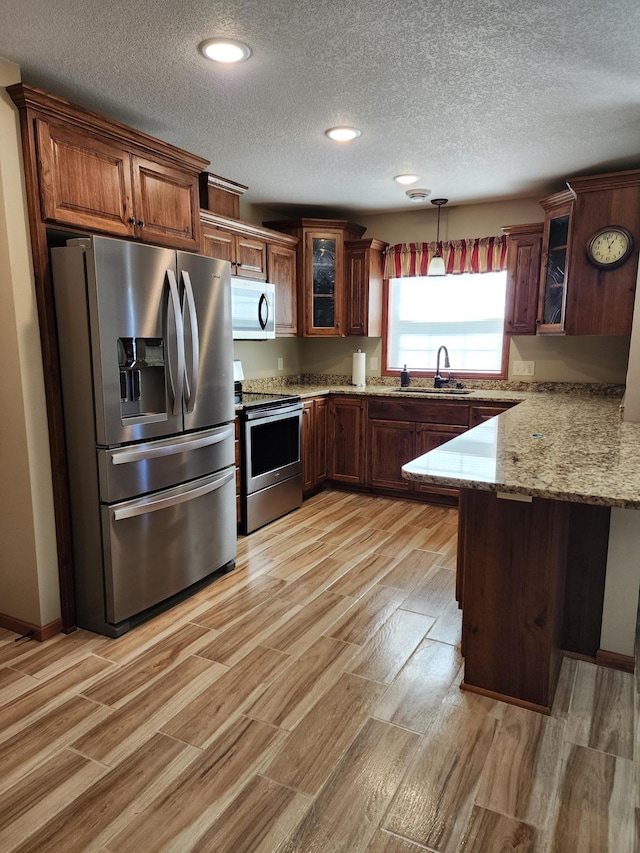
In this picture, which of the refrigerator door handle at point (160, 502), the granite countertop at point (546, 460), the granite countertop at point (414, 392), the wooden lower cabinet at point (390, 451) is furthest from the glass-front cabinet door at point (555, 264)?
the refrigerator door handle at point (160, 502)

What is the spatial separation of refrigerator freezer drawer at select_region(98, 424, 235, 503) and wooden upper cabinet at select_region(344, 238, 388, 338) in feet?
7.13

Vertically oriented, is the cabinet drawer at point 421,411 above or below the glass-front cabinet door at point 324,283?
below

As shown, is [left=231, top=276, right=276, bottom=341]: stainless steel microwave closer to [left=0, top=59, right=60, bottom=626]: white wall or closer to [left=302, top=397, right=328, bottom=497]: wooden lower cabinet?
[left=302, top=397, right=328, bottom=497]: wooden lower cabinet

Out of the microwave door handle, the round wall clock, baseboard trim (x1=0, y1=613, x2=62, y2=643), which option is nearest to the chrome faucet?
the round wall clock

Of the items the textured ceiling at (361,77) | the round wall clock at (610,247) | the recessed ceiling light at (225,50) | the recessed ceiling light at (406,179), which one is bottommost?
the round wall clock at (610,247)

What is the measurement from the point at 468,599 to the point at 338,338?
3592mm

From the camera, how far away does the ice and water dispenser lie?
243 cm

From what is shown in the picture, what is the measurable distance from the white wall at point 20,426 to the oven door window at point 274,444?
58.4 inches

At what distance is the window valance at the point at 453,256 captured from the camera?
174 inches

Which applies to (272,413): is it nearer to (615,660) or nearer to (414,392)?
(414,392)

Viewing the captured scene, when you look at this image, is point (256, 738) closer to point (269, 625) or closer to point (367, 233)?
point (269, 625)

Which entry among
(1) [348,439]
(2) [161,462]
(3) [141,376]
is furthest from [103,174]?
(1) [348,439]

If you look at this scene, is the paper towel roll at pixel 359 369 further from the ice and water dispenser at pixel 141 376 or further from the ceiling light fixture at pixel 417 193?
the ice and water dispenser at pixel 141 376

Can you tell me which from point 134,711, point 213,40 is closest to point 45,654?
point 134,711
